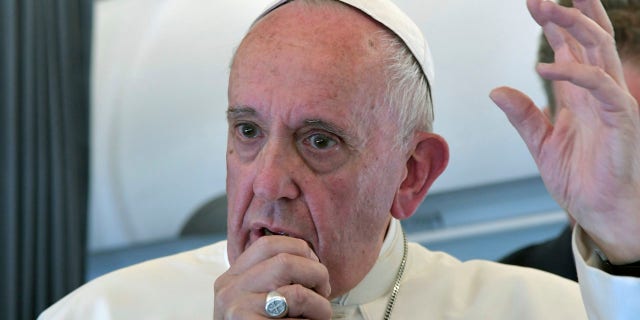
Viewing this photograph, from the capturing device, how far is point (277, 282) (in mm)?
1880

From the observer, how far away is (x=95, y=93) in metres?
4.87

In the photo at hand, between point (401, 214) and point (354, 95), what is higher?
point (354, 95)

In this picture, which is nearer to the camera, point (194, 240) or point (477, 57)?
point (477, 57)

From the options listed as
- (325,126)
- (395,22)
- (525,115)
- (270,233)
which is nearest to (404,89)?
(395,22)

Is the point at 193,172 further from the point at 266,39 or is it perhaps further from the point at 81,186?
the point at 266,39

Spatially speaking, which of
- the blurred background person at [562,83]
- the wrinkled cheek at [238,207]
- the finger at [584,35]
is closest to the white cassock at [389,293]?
the blurred background person at [562,83]

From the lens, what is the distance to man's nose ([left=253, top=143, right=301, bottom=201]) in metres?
2.02

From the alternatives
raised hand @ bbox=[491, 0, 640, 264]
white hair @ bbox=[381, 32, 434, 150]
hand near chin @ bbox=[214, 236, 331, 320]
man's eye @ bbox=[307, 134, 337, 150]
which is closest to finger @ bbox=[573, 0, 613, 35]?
raised hand @ bbox=[491, 0, 640, 264]

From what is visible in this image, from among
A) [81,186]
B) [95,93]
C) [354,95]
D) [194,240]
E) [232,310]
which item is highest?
[354,95]

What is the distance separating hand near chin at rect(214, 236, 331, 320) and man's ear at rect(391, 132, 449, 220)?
1.74 feet

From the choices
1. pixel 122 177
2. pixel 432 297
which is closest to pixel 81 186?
pixel 122 177

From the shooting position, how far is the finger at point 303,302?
6.10 feet

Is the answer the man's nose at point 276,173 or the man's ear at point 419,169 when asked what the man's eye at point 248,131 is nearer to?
the man's nose at point 276,173

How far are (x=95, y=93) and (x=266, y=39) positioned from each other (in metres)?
2.88
